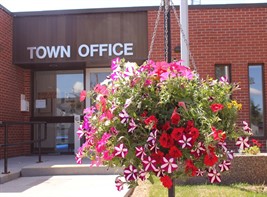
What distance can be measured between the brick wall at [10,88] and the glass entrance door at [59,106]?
407 mm

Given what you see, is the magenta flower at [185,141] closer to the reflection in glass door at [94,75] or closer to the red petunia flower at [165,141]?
the red petunia flower at [165,141]

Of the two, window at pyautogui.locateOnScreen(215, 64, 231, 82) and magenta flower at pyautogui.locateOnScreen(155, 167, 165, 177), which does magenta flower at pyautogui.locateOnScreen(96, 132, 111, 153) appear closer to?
magenta flower at pyautogui.locateOnScreen(155, 167, 165, 177)

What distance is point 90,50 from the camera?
11.3 meters

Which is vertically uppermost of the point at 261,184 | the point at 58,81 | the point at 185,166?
the point at 58,81

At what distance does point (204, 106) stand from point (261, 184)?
509 centimetres

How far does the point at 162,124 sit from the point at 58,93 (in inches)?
393

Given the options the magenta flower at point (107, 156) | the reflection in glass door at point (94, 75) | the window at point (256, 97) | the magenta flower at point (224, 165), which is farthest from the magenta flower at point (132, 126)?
the reflection in glass door at point (94, 75)

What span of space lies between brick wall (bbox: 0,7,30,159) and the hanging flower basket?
8.47 m

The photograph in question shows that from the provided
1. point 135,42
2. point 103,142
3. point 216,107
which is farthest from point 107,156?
point 135,42

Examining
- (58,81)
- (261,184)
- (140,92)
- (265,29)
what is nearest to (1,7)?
(58,81)

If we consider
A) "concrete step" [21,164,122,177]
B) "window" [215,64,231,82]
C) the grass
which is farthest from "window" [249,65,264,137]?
"concrete step" [21,164,122,177]

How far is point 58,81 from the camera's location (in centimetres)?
1256

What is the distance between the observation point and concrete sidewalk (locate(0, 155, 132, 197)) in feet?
21.9

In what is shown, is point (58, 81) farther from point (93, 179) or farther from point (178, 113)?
point (178, 113)
